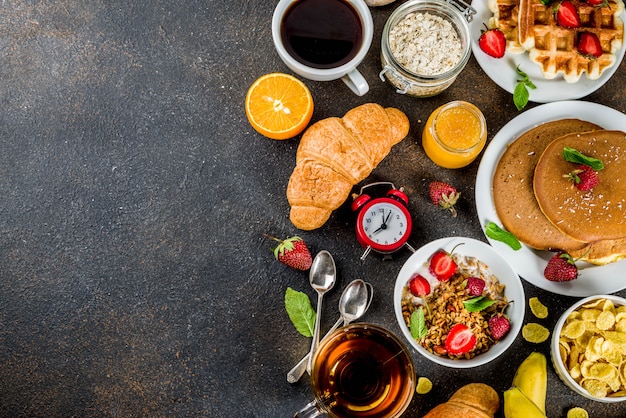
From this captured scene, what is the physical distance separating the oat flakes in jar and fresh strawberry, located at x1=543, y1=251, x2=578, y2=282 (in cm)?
66

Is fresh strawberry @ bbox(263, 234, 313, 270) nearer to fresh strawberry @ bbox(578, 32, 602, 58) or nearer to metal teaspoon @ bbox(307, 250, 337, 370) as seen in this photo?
metal teaspoon @ bbox(307, 250, 337, 370)

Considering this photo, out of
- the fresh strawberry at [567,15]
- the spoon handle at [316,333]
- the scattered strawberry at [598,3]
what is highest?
the scattered strawberry at [598,3]

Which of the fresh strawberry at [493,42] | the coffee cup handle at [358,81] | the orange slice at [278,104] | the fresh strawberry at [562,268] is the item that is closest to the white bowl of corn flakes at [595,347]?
the fresh strawberry at [562,268]

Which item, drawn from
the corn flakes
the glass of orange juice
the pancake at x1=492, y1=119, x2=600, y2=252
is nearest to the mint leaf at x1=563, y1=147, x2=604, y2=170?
the pancake at x1=492, y1=119, x2=600, y2=252

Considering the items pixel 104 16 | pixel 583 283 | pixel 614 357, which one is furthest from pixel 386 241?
pixel 104 16

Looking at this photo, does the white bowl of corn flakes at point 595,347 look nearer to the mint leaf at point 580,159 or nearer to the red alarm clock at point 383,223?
the mint leaf at point 580,159

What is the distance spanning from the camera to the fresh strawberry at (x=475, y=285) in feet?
5.96

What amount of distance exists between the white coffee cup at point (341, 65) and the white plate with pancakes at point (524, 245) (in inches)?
19.0

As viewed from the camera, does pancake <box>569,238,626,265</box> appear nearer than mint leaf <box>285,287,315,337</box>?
Yes

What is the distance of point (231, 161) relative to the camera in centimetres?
195

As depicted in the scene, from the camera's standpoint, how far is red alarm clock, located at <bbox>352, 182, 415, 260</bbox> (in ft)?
6.05

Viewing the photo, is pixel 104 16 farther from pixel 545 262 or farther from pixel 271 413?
pixel 545 262

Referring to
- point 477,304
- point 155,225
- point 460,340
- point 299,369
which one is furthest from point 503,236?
point 155,225

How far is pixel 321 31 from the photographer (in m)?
1.83
